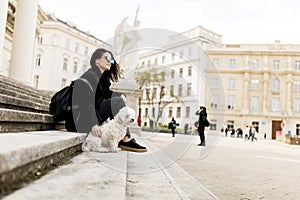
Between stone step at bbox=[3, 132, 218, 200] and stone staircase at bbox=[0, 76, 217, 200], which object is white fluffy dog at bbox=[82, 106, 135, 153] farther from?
stone step at bbox=[3, 132, 218, 200]

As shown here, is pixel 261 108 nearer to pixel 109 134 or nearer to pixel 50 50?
pixel 50 50

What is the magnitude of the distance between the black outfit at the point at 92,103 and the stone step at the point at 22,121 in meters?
0.30

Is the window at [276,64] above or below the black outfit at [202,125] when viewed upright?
Answer: above

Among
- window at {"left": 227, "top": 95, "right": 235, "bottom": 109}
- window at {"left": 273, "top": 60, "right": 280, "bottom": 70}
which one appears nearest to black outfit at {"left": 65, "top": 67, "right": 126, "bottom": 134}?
window at {"left": 227, "top": 95, "right": 235, "bottom": 109}

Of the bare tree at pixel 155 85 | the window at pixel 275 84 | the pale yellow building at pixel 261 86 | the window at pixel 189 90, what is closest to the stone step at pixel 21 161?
the bare tree at pixel 155 85

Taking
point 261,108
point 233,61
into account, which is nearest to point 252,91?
point 261,108

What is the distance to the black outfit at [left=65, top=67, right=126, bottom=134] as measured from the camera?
2.80m

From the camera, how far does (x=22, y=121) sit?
261cm

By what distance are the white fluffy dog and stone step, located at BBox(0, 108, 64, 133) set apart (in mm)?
560

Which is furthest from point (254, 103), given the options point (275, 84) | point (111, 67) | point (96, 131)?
point (96, 131)

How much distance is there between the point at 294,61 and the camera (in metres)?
39.5

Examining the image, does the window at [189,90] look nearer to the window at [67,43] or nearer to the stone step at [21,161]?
the window at [67,43]

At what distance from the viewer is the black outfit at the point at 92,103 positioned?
2805 millimetres

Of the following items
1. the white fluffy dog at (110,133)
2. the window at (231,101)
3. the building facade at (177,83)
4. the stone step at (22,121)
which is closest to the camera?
the stone step at (22,121)
